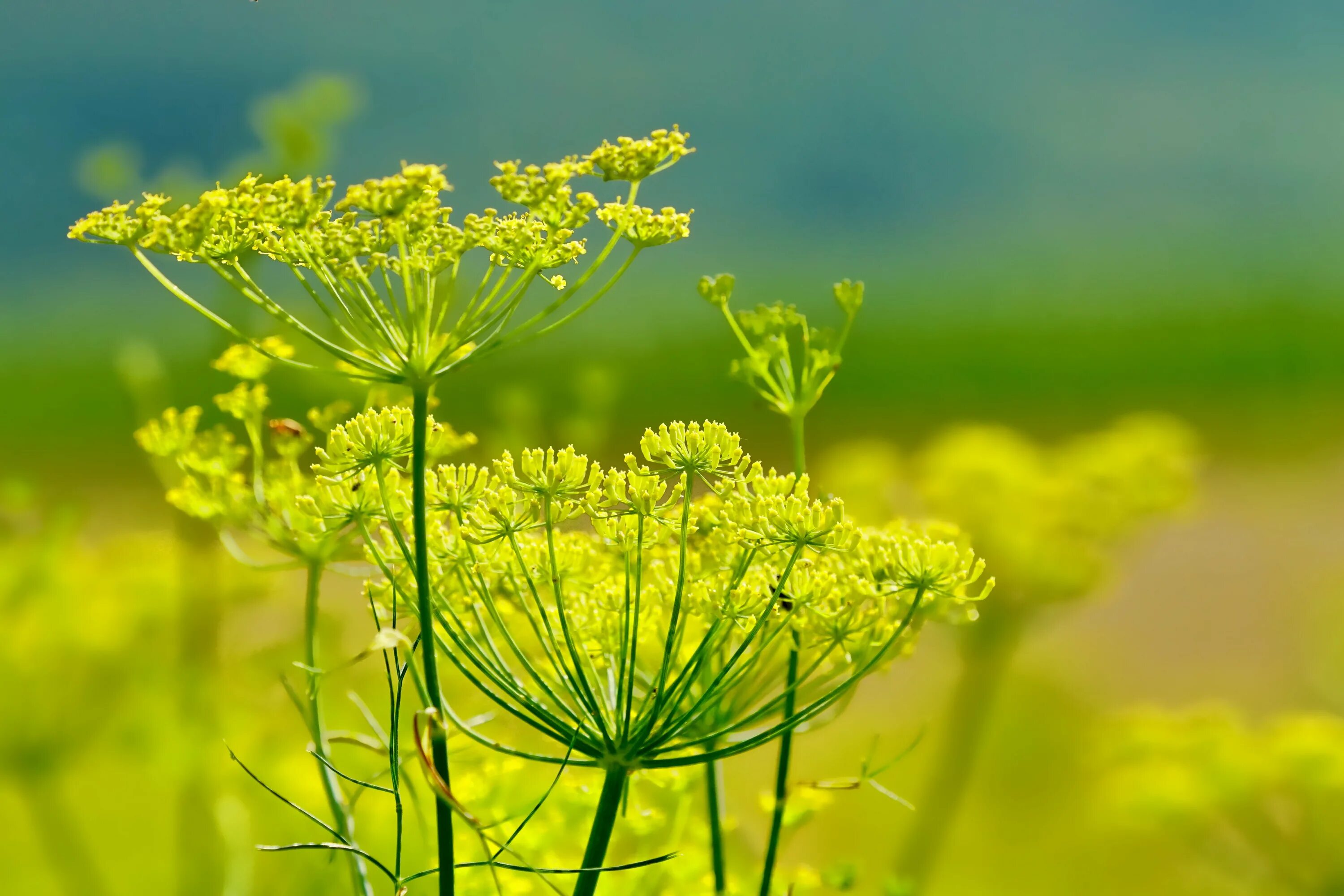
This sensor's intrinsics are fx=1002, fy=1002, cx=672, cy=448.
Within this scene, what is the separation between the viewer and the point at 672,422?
1.67 ft

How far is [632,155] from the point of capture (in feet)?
1.50

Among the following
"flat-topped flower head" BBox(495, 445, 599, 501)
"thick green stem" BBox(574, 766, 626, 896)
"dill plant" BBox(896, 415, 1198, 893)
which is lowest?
"thick green stem" BBox(574, 766, 626, 896)

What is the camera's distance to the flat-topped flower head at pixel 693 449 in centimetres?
50

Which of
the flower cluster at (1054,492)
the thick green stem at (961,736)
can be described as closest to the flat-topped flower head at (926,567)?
the flower cluster at (1054,492)

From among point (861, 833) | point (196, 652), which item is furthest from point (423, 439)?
point (861, 833)

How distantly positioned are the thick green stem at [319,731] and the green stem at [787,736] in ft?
0.78

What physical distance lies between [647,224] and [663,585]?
0.20 meters

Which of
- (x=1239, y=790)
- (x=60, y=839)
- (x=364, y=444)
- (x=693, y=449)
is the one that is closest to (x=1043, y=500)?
(x=1239, y=790)

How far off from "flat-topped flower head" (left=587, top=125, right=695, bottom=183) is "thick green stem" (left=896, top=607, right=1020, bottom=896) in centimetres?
138

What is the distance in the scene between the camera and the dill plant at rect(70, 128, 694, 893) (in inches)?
16.7

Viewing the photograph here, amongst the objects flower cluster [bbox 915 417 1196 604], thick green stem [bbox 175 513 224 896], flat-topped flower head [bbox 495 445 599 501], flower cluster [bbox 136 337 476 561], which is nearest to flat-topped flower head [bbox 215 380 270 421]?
flower cluster [bbox 136 337 476 561]

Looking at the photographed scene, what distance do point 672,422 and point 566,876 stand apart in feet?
2.02

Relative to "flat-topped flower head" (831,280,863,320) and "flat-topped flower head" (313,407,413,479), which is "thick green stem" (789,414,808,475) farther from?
"flat-topped flower head" (313,407,413,479)

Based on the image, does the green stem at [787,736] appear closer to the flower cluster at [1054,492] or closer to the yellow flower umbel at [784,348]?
the yellow flower umbel at [784,348]
